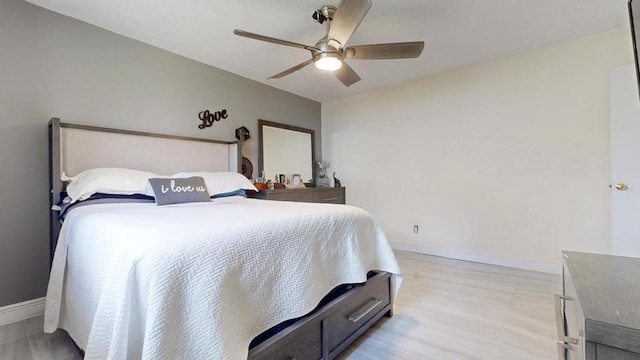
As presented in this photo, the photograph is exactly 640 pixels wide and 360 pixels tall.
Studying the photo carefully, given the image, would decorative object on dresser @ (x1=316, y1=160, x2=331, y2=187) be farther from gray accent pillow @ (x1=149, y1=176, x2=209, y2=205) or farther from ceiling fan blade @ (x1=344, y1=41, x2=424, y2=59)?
ceiling fan blade @ (x1=344, y1=41, x2=424, y2=59)

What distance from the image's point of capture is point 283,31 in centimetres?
241

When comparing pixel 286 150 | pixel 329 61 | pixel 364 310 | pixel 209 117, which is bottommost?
pixel 364 310

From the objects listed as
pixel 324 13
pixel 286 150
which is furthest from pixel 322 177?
pixel 324 13

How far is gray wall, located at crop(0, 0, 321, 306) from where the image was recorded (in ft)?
6.36

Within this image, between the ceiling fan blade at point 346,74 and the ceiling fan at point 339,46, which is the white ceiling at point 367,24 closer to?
the ceiling fan at point 339,46

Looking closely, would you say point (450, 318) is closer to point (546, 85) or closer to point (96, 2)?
point (546, 85)

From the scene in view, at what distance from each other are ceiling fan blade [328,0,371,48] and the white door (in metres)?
2.39

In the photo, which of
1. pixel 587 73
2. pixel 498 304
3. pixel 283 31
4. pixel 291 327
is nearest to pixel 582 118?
pixel 587 73

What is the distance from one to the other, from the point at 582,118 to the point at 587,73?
16.5 inches

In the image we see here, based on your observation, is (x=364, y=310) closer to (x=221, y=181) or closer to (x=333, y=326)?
(x=333, y=326)

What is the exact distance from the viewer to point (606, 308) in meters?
0.57

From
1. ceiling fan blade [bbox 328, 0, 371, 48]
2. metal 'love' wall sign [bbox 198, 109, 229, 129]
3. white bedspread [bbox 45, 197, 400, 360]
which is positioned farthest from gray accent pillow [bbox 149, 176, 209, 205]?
ceiling fan blade [bbox 328, 0, 371, 48]

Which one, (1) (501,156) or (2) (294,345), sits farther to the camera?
(1) (501,156)

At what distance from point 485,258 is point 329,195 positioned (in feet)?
6.78
